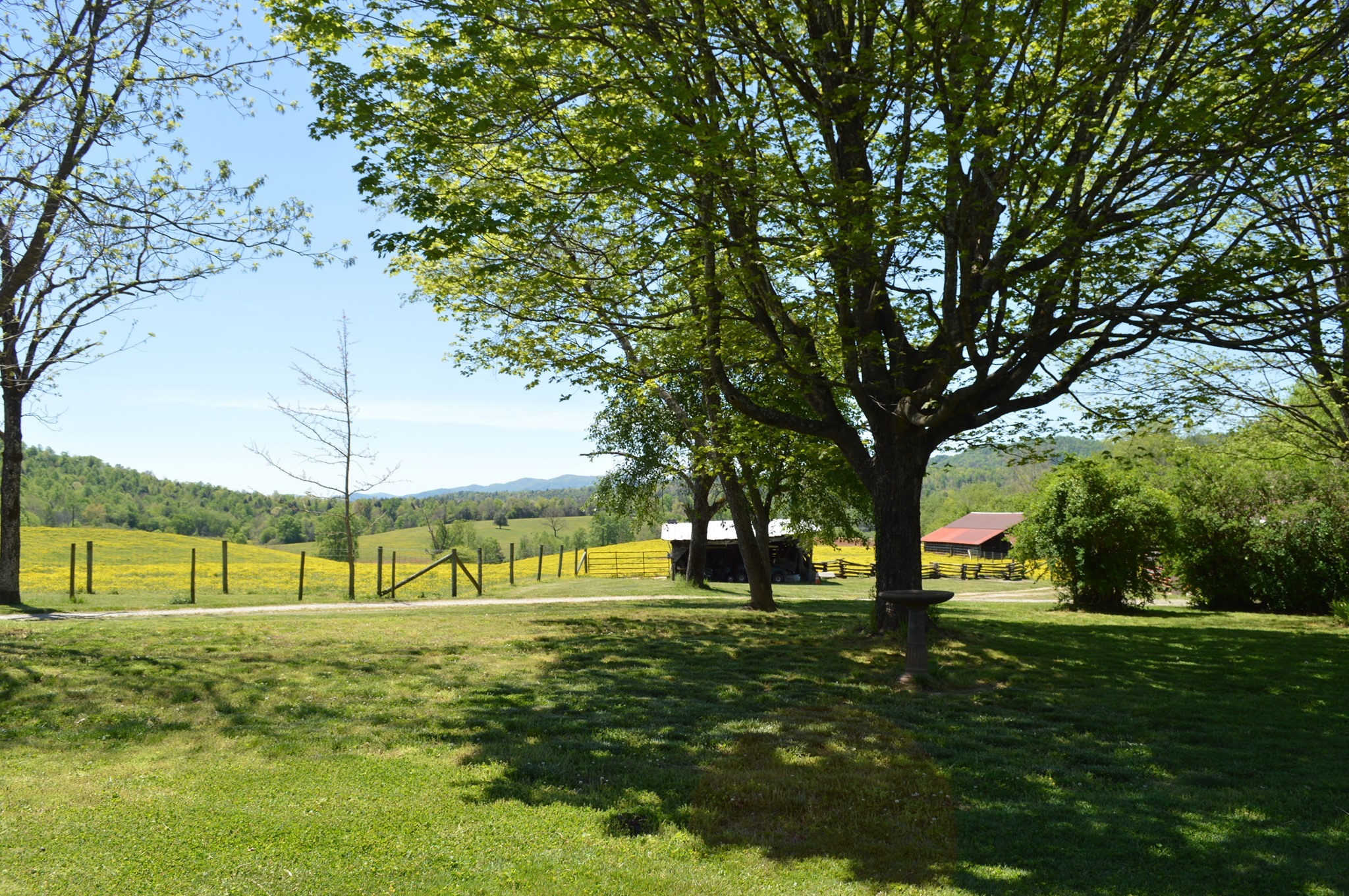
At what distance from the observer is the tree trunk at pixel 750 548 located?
19125 mm

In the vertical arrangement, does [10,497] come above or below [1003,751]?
above

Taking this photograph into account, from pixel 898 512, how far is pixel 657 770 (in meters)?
7.09

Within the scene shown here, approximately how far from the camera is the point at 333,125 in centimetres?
1044

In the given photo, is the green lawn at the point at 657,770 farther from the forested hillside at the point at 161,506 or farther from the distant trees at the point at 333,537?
the forested hillside at the point at 161,506

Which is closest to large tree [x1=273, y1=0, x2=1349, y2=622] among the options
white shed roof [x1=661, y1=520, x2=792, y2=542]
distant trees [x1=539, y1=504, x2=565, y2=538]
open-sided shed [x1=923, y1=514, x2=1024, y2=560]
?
white shed roof [x1=661, y1=520, x2=792, y2=542]

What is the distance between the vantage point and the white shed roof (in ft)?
140

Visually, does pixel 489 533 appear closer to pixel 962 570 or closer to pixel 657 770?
pixel 962 570

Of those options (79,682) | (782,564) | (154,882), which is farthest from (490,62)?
(782,564)

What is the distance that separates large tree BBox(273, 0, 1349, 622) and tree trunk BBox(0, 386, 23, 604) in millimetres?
12573

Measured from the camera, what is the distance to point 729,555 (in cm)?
4453

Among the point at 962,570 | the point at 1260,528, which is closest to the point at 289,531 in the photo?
the point at 962,570

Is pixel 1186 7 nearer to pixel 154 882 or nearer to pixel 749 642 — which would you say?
pixel 749 642


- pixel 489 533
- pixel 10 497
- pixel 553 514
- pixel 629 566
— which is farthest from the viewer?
pixel 553 514

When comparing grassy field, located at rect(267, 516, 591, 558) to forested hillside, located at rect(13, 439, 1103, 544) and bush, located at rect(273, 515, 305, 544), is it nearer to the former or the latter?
forested hillside, located at rect(13, 439, 1103, 544)
